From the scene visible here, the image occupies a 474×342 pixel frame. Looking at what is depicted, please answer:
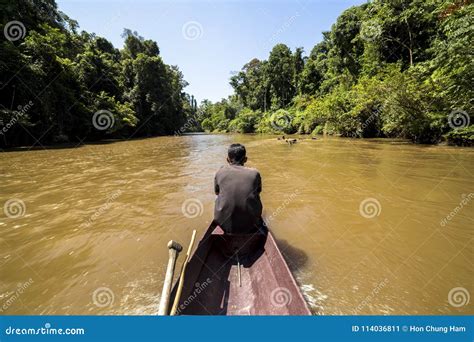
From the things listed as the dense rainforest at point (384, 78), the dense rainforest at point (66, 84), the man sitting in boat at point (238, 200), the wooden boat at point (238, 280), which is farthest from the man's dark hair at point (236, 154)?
the dense rainforest at point (66, 84)

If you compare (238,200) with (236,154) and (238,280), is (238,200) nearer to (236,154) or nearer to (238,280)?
(236,154)

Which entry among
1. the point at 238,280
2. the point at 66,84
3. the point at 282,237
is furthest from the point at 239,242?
the point at 66,84

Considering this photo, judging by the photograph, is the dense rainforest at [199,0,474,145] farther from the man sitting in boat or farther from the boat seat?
the boat seat

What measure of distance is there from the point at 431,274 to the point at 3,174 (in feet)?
42.6

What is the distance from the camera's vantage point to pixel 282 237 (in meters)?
4.68

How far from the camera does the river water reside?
10.1ft

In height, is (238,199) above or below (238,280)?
above

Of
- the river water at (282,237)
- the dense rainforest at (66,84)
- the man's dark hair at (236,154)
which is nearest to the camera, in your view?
the river water at (282,237)

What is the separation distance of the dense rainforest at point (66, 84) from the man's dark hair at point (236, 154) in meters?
20.1

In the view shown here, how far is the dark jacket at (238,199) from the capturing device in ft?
11.3

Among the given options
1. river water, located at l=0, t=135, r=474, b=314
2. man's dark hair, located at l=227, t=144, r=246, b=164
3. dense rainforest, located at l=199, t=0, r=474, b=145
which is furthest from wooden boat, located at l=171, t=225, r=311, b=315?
dense rainforest, located at l=199, t=0, r=474, b=145

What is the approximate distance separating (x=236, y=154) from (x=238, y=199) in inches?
25.9

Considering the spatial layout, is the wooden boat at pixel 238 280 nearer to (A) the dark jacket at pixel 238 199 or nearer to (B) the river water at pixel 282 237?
(A) the dark jacket at pixel 238 199

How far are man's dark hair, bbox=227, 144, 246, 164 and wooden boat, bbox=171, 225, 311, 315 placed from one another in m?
1.01
